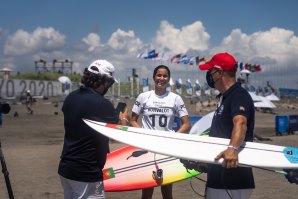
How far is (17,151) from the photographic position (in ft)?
36.4

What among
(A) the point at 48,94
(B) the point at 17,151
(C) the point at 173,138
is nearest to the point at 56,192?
(C) the point at 173,138

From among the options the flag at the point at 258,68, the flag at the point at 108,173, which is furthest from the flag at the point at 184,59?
the flag at the point at 108,173

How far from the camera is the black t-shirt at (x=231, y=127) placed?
9.97 ft

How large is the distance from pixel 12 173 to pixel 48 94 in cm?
4883

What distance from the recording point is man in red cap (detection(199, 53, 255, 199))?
293 centimetres

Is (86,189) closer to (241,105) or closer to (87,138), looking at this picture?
(87,138)

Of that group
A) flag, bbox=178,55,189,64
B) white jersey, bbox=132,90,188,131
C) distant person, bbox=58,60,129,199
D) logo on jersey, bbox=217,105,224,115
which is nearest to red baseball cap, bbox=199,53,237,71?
logo on jersey, bbox=217,105,224,115

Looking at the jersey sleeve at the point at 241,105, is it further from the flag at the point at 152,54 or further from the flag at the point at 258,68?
the flag at the point at 258,68

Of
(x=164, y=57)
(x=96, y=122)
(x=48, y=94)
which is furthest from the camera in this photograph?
(x=48, y=94)

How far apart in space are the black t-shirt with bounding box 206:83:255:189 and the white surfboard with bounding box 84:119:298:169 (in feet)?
0.31

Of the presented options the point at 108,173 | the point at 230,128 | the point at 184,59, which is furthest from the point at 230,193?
the point at 184,59

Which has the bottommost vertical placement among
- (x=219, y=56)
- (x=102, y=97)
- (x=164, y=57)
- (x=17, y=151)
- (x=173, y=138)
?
→ (x=17, y=151)

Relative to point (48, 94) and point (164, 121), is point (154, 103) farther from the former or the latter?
point (48, 94)

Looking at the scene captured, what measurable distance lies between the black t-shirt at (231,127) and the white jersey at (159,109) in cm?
168
